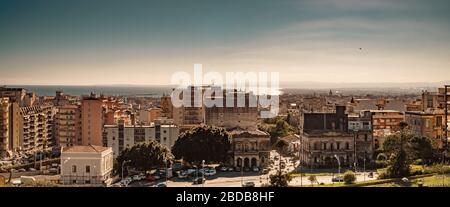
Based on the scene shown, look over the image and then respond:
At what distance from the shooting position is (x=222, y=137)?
1143cm

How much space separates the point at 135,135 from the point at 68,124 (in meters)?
3.09

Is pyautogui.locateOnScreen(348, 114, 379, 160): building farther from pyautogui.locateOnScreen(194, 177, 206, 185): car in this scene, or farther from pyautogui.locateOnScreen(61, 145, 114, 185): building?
pyautogui.locateOnScreen(61, 145, 114, 185): building

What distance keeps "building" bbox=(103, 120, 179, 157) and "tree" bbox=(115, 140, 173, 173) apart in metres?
2.21

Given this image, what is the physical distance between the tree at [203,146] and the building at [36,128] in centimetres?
533

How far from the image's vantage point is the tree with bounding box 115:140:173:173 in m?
10.2

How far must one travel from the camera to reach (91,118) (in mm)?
13992

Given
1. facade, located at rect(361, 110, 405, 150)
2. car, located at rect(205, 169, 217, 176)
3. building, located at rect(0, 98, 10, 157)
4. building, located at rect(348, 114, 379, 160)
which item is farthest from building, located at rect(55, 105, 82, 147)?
facade, located at rect(361, 110, 405, 150)

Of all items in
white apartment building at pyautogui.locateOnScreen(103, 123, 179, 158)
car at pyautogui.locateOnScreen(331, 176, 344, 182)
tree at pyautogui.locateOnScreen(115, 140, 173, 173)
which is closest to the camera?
car at pyautogui.locateOnScreen(331, 176, 344, 182)

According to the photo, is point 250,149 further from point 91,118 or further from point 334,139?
point 91,118

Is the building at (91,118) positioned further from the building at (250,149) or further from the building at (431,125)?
the building at (431,125)

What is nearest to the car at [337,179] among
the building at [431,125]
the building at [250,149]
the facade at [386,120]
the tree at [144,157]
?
the building at [250,149]

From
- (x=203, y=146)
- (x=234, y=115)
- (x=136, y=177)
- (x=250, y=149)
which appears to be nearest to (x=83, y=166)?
(x=136, y=177)

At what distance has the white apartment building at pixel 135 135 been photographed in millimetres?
12703

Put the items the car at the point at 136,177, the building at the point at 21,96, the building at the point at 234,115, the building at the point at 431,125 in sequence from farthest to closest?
1. the building at the point at 21,96
2. the building at the point at 234,115
3. the building at the point at 431,125
4. the car at the point at 136,177
